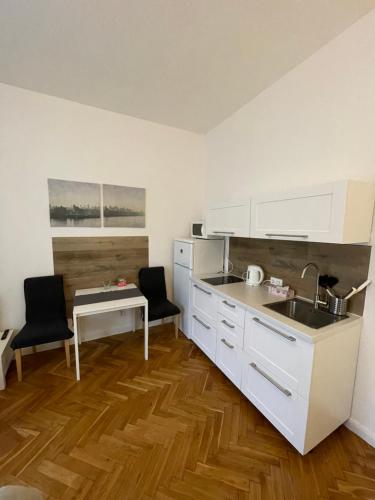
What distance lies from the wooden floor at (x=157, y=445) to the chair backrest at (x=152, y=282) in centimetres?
98

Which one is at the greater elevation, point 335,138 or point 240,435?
point 335,138

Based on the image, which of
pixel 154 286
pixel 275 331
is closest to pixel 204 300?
pixel 154 286

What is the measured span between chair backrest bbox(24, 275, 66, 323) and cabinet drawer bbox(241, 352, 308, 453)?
2.02m

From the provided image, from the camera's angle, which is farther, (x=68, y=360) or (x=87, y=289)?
(x=87, y=289)

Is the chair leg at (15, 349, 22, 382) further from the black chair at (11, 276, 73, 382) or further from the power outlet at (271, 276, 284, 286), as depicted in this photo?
the power outlet at (271, 276, 284, 286)

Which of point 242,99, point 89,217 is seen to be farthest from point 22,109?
point 242,99

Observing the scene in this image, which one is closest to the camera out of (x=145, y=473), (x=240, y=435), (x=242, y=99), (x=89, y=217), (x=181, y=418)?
(x=145, y=473)

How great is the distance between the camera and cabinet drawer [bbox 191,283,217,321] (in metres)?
2.24

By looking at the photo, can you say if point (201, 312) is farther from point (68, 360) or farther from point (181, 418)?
point (68, 360)

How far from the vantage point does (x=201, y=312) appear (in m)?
2.47

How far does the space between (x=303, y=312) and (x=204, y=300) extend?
99cm

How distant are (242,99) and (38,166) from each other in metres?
2.36

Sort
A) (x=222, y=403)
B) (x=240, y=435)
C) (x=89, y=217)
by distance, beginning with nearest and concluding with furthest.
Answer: (x=240, y=435)
(x=222, y=403)
(x=89, y=217)

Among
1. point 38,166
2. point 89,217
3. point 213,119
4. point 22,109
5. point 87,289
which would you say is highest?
point 213,119
